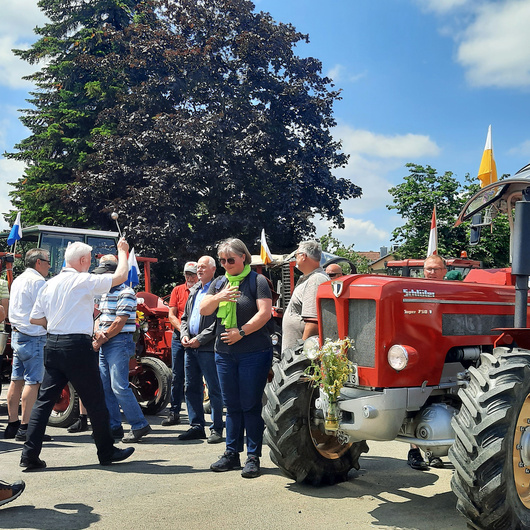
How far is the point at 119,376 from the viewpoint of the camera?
644cm

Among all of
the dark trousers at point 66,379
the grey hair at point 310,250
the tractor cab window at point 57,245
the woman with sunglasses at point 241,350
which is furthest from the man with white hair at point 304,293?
the tractor cab window at point 57,245

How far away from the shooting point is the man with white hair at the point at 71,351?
17.4 ft

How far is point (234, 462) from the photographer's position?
17.9ft

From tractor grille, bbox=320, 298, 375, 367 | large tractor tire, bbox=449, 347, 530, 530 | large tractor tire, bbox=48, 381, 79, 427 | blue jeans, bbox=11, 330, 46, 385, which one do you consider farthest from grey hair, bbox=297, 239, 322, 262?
large tractor tire, bbox=48, 381, 79, 427

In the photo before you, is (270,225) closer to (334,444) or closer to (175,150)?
(175,150)

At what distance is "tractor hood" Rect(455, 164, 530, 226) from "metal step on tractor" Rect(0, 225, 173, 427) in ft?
15.3

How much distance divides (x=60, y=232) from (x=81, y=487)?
7.56 meters

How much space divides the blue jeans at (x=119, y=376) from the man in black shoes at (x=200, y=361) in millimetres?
610

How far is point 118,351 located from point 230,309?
1.69 meters

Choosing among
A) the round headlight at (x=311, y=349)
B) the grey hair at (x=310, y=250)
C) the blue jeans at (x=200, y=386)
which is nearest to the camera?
the round headlight at (x=311, y=349)

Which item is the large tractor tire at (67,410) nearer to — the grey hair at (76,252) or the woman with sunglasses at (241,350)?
the grey hair at (76,252)

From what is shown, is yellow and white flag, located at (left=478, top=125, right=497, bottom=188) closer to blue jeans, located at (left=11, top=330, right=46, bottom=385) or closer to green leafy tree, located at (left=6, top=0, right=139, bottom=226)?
blue jeans, located at (left=11, top=330, right=46, bottom=385)

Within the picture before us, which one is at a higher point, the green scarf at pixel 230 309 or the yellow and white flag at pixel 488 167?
the yellow and white flag at pixel 488 167

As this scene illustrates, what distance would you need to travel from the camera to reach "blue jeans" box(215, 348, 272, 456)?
5328 mm
